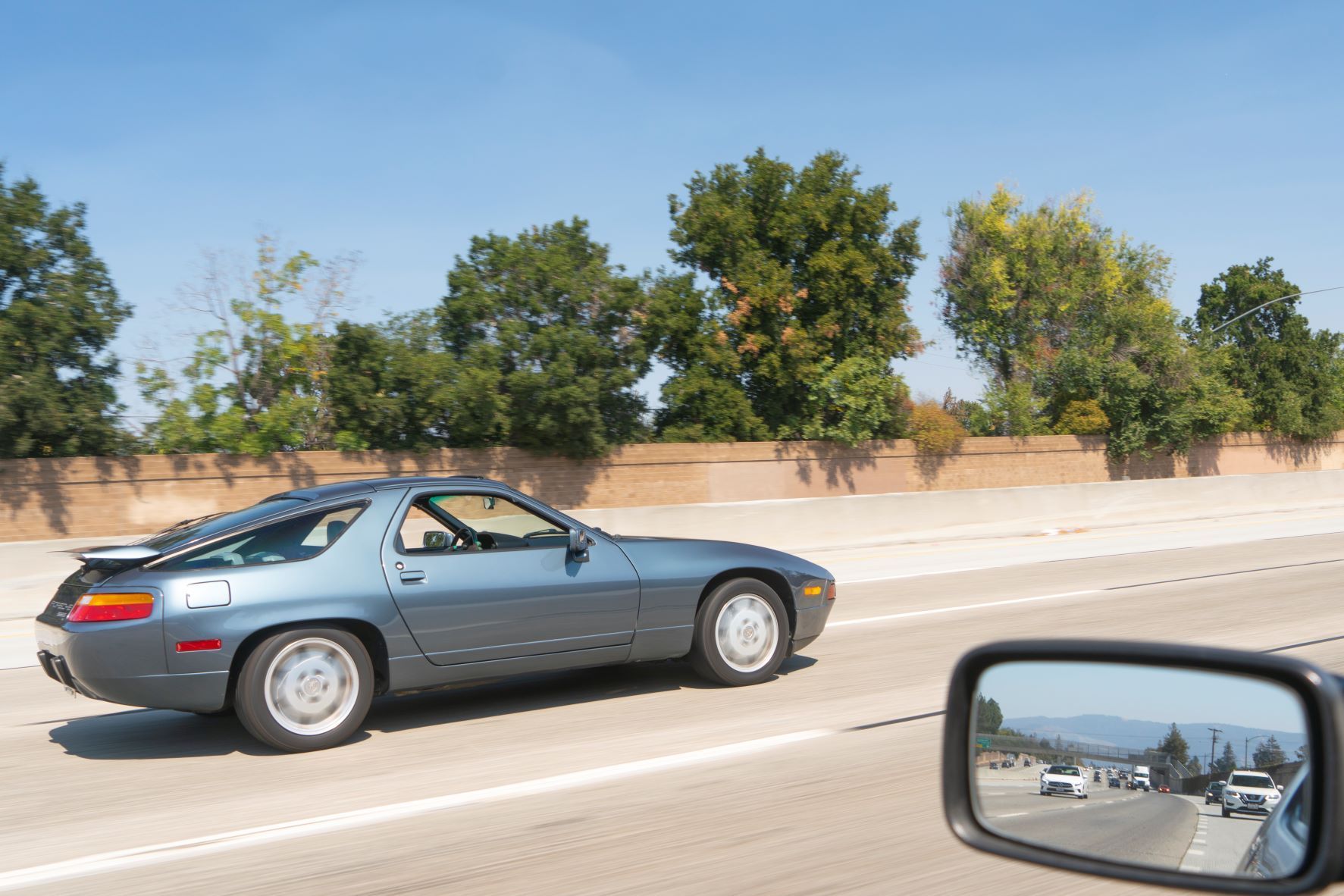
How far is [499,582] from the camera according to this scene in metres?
7.25

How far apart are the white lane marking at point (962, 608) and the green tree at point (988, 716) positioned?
8740 millimetres

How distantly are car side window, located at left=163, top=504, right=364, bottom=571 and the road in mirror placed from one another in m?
5.19

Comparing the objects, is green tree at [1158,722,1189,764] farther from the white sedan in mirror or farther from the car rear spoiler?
the car rear spoiler

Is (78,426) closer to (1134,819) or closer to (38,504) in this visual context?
(38,504)

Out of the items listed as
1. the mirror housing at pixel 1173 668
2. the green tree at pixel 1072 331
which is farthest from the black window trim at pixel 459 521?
the green tree at pixel 1072 331

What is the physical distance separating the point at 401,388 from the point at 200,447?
3678 millimetres

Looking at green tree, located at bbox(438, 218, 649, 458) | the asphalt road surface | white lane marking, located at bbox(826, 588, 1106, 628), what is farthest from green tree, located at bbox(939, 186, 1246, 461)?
the asphalt road surface

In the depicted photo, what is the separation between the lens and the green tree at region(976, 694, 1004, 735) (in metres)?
2.56

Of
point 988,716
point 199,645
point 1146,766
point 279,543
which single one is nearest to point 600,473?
point 279,543

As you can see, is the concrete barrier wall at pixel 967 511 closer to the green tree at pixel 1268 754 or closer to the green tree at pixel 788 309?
the green tree at pixel 788 309

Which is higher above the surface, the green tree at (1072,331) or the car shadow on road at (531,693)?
the green tree at (1072,331)

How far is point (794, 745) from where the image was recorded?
6613 mm

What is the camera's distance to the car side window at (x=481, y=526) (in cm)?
755

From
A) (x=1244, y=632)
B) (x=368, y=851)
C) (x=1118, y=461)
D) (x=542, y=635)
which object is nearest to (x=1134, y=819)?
(x=368, y=851)
